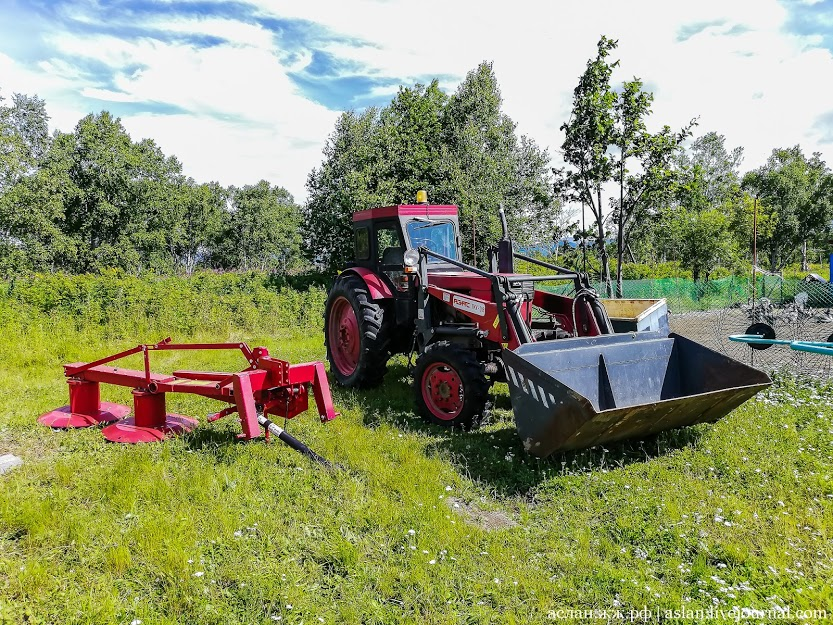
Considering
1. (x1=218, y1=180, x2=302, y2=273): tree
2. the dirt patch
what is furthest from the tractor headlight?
(x1=218, y1=180, x2=302, y2=273): tree

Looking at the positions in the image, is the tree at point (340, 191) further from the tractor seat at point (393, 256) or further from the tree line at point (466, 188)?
the tractor seat at point (393, 256)

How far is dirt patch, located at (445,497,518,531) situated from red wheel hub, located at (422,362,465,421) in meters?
1.55

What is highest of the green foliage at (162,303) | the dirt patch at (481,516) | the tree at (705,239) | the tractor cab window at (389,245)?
the tree at (705,239)

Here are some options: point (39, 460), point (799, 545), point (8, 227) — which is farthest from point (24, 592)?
point (8, 227)

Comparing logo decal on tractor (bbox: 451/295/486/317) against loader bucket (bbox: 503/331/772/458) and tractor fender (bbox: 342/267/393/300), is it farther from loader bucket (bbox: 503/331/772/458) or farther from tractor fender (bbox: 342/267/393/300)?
tractor fender (bbox: 342/267/393/300)

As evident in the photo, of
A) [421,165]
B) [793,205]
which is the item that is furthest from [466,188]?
Answer: [793,205]

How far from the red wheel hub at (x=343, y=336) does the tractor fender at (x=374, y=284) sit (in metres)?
0.43

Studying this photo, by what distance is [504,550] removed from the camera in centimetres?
350

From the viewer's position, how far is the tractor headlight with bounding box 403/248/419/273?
21.6 ft

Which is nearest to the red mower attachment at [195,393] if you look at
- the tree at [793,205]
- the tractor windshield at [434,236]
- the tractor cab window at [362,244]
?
the tractor windshield at [434,236]

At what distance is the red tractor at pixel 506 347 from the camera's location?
458cm

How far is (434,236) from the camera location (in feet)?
23.9

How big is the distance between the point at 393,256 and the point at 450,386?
2162mm

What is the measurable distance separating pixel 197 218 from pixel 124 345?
142 feet
